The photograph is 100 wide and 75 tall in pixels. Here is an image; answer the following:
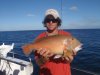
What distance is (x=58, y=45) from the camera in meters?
3.23

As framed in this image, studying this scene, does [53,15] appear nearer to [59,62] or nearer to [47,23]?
[47,23]

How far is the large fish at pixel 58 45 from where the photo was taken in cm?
321

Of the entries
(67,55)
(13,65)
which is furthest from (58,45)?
(13,65)

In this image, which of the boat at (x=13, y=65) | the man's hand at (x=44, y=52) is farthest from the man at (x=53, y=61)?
the boat at (x=13, y=65)

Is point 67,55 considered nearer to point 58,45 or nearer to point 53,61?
point 58,45

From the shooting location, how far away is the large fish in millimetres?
3212

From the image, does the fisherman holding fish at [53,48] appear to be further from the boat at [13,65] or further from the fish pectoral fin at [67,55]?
the boat at [13,65]

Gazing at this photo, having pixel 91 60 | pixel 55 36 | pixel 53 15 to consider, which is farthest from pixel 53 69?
pixel 91 60

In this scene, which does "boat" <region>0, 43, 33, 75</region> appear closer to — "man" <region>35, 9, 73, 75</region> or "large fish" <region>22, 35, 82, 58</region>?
"man" <region>35, 9, 73, 75</region>

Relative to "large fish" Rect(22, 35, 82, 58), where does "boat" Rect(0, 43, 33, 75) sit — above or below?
below

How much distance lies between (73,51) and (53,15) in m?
0.77

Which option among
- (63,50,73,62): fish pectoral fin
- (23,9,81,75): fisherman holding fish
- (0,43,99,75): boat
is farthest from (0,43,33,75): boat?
(63,50,73,62): fish pectoral fin

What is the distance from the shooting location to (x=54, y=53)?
10.6ft

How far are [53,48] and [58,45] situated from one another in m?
0.10
